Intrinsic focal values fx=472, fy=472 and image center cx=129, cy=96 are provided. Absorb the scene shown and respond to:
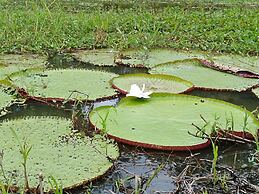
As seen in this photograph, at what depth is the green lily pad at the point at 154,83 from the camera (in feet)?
9.96

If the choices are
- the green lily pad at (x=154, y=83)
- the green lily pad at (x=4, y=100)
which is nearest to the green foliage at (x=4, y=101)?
the green lily pad at (x=4, y=100)

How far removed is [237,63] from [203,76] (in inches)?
18.1

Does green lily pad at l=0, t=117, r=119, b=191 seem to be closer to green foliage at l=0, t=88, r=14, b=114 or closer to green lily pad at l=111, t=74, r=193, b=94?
green foliage at l=0, t=88, r=14, b=114

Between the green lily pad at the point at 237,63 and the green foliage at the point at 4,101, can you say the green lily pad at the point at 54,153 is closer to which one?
the green foliage at the point at 4,101

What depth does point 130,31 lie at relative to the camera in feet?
15.3

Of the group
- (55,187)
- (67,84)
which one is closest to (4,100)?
(67,84)

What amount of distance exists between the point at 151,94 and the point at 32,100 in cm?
72

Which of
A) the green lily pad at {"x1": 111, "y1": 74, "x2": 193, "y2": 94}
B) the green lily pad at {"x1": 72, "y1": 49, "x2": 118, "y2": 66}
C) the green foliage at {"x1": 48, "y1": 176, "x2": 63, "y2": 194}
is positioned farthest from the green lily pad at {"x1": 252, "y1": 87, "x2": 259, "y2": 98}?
the green foliage at {"x1": 48, "y1": 176, "x2": 63, "y2": 194}

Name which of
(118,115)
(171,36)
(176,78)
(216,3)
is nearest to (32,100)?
(118,115)

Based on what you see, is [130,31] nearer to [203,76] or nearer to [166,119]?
[203,76]

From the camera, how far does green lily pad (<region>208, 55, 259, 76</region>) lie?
3.50m

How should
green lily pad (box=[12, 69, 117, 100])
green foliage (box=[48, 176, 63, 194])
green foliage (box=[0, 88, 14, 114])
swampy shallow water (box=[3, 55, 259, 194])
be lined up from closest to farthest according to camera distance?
1. green foliage (box=[48, 176, 63, 194])
2. swampy shallow water (box=[3, 55, 259, 194])
3. green foliage (box=[0, 88, 14, 114])
4. green lily pad (box=[12, 69, 117, 100])

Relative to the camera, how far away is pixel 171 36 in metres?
4.45

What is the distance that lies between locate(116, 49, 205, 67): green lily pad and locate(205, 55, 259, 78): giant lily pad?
206 millimetres
